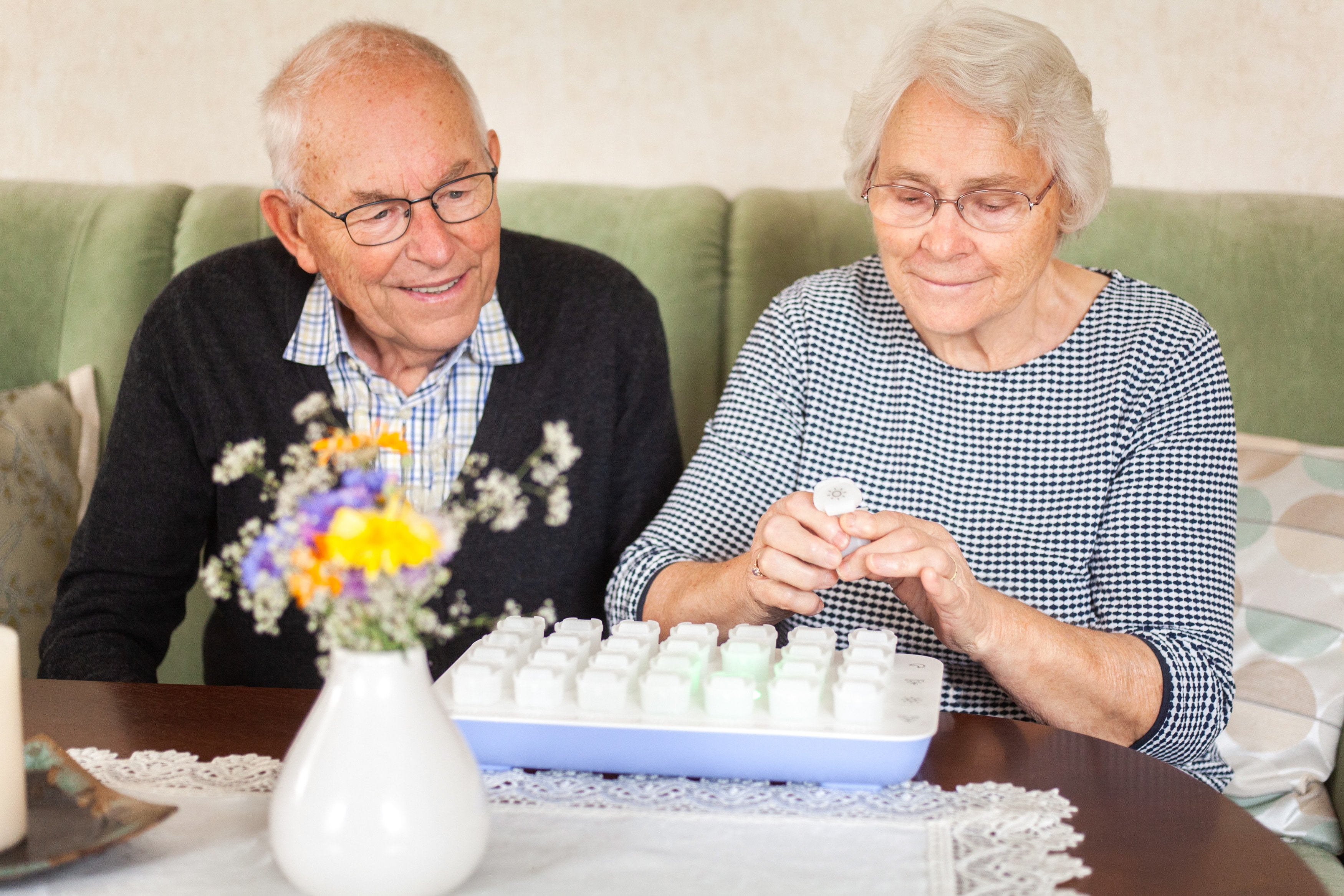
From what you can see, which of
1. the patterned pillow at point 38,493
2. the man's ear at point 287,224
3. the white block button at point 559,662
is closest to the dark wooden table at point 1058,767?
the white block button at point 559,662

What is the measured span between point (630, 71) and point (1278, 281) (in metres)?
1.23

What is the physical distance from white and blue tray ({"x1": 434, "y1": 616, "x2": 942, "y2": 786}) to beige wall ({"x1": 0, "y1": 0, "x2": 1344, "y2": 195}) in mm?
1612

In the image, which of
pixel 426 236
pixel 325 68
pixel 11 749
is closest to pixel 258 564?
pixel 11 749

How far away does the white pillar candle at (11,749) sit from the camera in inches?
27.9

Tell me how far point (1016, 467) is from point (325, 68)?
96 centimetres

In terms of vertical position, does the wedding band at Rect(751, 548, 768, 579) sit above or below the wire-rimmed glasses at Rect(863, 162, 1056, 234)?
below

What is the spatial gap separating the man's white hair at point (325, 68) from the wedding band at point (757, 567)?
2.21ft

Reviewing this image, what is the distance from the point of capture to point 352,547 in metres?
0.63

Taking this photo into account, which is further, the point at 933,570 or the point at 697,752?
the point at 933,570

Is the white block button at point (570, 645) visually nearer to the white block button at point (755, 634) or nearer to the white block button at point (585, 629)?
the white block button at point (585, 629)

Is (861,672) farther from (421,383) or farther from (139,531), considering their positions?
(139,531)

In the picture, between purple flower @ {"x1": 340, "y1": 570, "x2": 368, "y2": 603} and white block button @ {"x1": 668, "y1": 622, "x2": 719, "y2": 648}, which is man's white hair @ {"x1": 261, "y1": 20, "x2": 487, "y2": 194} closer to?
white block button @ {"x1": 668, "y1": 622, "x2": 719, "y2": 648}

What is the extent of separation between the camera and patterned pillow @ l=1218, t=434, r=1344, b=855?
1569 mm

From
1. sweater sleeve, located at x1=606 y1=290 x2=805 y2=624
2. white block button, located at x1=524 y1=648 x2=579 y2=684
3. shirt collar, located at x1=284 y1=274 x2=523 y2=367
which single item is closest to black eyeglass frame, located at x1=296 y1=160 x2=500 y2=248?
shirt collar, located at x1=284 y1=274 x2=523 y2=367
